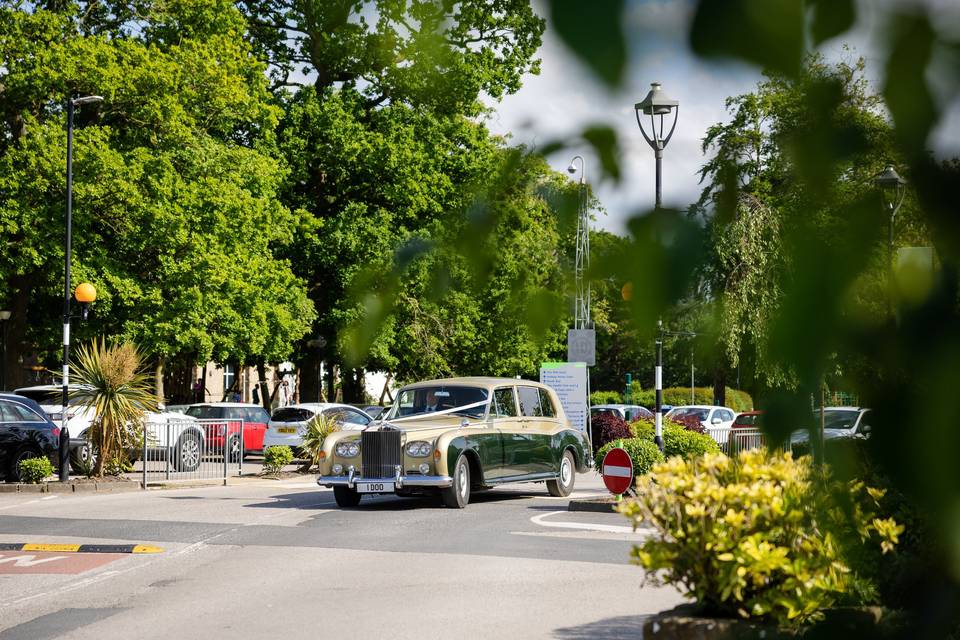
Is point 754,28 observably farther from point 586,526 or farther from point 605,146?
point 586,526

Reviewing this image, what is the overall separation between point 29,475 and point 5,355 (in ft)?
34.6

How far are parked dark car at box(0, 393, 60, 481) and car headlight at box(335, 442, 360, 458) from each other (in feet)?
24.3

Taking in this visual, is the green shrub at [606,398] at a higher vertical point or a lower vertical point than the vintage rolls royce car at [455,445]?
higher

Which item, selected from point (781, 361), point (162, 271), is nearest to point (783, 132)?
point (781, 361)

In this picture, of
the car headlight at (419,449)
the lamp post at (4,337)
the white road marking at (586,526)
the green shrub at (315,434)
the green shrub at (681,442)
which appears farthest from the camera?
the lamp post at (4,337)

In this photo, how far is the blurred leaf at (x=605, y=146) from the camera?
1.54m

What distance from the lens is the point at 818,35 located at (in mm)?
1240

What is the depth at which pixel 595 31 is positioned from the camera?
1.21 m

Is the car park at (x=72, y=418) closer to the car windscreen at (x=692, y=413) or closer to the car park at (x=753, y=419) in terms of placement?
the car windscreen at (x=692, y=413)

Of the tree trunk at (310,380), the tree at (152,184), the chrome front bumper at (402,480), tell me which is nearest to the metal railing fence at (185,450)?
the tree at (152,184)

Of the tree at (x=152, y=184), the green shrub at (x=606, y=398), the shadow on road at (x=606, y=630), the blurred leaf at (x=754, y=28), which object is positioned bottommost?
the shadow on road at (x=606, y=630)

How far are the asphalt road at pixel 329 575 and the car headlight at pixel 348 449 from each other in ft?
2.76

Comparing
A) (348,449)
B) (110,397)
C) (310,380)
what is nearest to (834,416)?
(348,449)

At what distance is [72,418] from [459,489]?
10795mm
